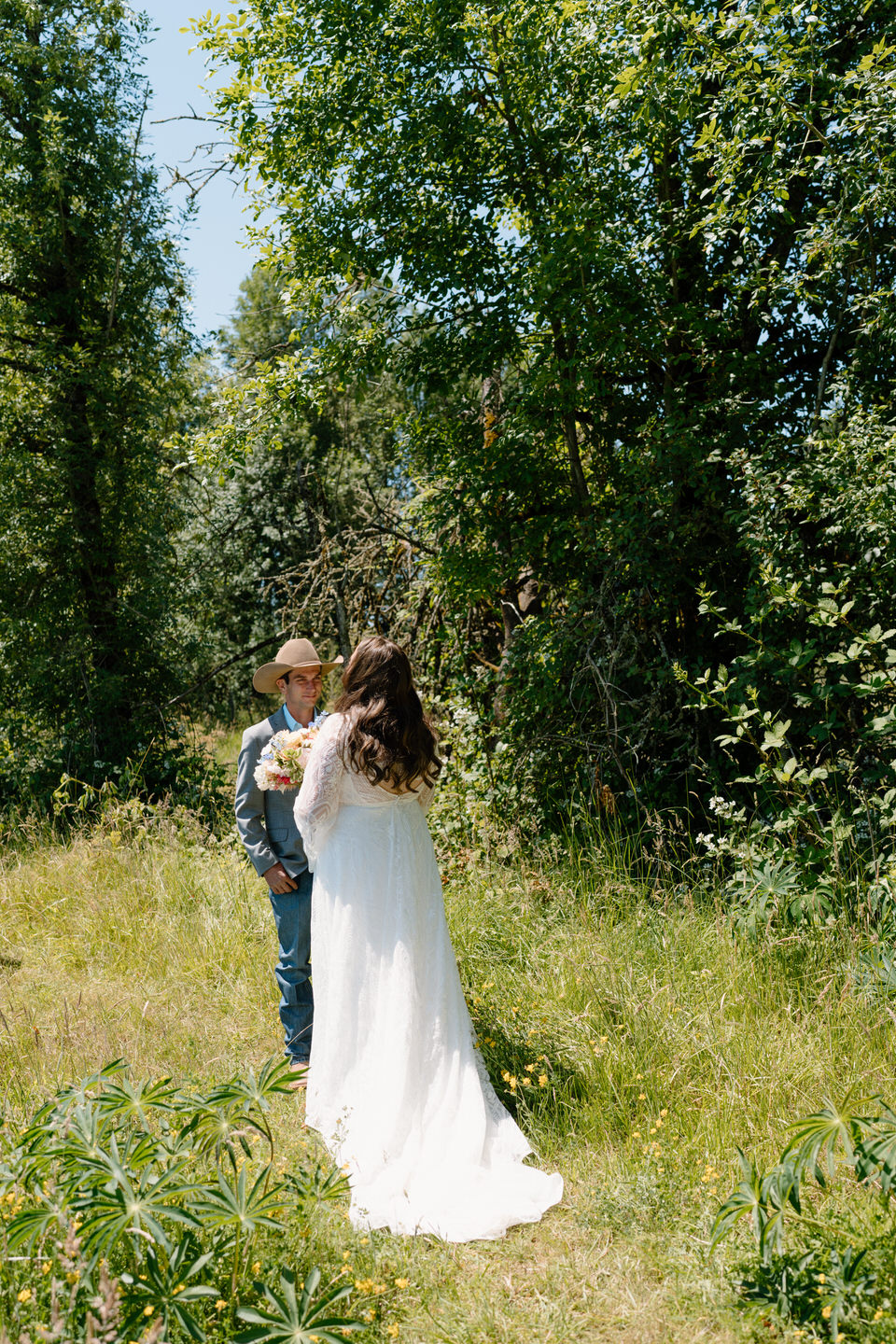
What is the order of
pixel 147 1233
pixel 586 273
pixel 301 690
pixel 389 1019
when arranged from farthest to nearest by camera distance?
pixel 586 273 < pixel 301 690 < pixel 389 1019 < pixel 147 1233

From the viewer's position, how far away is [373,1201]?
3496 mm

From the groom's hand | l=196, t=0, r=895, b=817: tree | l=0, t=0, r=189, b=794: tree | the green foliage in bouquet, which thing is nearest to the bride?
the groom's hand

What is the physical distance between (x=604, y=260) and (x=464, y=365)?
1.40 m

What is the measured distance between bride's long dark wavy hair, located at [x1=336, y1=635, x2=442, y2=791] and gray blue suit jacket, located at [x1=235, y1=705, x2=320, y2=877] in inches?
32.8

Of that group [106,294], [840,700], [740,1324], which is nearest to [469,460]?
[840,700]

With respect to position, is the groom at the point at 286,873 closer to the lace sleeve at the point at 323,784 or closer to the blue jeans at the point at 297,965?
the blue jeans at the point at 297,965

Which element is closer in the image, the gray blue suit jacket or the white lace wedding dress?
the white lace wedding dress

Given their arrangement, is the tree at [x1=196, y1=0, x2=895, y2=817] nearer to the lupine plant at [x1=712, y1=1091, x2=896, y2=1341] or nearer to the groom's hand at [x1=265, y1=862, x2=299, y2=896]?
the groom's hand at [x1=265, y1=862, x2=299, y2=896]

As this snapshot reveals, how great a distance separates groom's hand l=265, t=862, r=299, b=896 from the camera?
4691mm

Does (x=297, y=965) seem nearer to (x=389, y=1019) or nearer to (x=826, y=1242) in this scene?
(x=389, y=1019)

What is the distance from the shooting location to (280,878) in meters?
4.69

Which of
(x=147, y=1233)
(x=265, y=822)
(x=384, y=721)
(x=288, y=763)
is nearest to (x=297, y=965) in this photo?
(x=265, y=822)

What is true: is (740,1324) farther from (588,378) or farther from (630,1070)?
(588,378)

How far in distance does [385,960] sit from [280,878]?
87 cm
